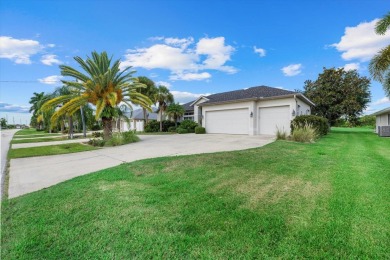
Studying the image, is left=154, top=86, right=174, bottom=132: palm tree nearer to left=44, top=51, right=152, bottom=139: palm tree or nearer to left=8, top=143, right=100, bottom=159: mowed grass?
left=44, top=51, right=152, bottom=139: palm tree

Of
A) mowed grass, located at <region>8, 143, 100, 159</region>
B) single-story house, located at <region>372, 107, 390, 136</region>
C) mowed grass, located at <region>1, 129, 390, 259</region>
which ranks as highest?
single-story house, located at <region>372, 107, 390, 136</region>

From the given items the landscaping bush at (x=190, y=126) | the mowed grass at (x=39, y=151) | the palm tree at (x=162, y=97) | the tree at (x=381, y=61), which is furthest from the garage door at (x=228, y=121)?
the mowed grass at (x=39, y=151)

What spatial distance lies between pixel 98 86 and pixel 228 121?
1228cm

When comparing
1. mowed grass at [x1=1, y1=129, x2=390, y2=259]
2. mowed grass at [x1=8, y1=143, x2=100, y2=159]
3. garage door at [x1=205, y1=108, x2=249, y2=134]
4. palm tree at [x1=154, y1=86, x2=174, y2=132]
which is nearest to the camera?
mowed grass at [x1=1, y1=129, x2=390, y2=259]

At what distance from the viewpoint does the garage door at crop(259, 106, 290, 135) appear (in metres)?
17.0

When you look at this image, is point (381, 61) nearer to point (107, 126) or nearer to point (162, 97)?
point (107, 126)

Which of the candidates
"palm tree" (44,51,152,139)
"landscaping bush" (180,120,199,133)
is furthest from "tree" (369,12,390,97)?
"landscaping bush" (180,120,199,133)

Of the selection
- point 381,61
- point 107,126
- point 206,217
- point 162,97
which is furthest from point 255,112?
point 206,217

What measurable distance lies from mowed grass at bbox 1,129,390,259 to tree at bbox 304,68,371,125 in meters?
21.6

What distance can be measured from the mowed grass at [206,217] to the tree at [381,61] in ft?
31.9

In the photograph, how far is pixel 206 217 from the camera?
2965 mm

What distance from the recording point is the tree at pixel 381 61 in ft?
34.9

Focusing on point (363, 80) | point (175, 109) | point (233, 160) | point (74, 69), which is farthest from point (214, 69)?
point (233, 160)

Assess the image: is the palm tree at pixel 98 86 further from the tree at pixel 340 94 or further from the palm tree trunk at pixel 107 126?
the tree at pixel 340 94
